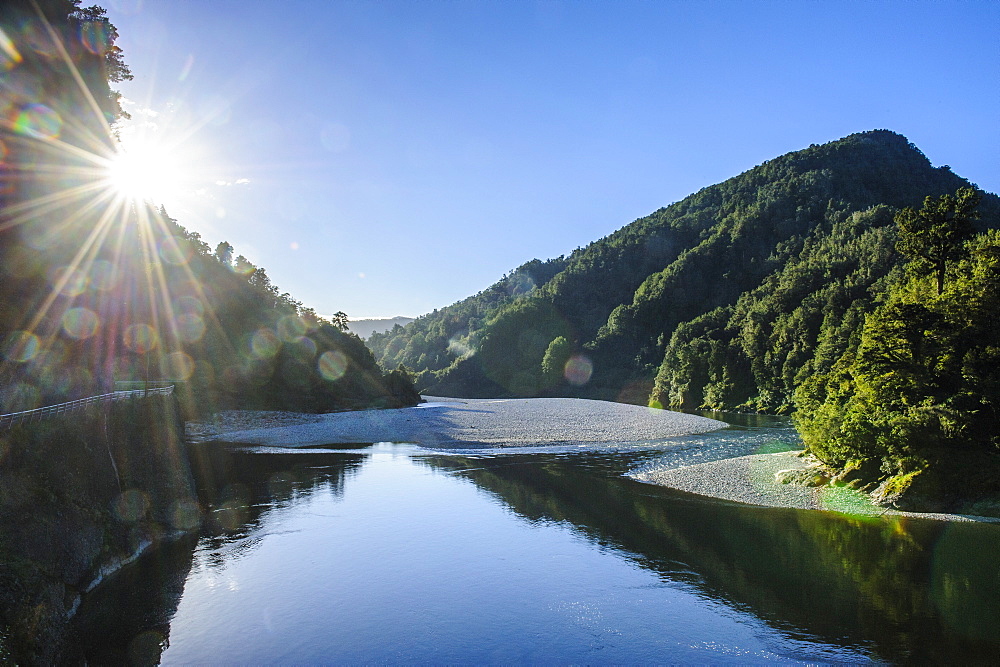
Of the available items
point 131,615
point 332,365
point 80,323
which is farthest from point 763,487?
point 332,365

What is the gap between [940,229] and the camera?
30.6 meters

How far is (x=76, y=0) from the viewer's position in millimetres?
43156

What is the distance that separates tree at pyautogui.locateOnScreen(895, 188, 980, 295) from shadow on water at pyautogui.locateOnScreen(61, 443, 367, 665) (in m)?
34.7

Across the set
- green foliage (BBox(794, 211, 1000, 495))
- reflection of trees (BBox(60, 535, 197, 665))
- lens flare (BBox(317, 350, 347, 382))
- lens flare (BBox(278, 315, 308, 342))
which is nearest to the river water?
reflection of trees (BBox(60, 535, 197, 665))

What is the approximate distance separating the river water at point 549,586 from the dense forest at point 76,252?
12005 millimetres

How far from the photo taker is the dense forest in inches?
1380

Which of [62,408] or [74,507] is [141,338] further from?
[74,507]

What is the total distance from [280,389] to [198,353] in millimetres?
13088

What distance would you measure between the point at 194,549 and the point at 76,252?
34.6 m

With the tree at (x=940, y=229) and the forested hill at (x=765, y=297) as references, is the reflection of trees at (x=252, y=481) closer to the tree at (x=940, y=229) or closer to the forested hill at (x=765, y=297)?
the tree at (x=940, y=229)

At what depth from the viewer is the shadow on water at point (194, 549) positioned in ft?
52.3

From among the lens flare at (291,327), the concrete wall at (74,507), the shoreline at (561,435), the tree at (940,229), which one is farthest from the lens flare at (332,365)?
the tree at (940,229)

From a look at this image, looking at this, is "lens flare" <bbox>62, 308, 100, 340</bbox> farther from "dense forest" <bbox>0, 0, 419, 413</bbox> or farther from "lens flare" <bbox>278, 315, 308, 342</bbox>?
"lens flare" <bbox>278, 315, 308, 342</bbox>

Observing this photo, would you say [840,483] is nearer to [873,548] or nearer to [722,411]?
[873,548]
